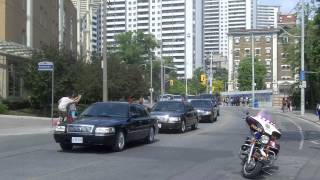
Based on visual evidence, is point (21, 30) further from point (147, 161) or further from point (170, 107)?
point (147, 161)

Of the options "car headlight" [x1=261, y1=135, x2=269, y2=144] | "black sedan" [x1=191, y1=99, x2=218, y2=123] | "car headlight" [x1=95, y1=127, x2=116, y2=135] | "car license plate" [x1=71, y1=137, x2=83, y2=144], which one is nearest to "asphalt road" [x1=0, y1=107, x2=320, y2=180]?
"car license plate" [x1=71, y1=137, x2=83, y2=144]

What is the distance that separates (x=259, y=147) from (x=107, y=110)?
268 inches

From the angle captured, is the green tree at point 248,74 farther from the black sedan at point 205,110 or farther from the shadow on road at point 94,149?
the shadow on road at point 94,149

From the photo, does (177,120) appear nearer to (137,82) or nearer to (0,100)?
(0,100)

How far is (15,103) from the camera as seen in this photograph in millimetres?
40938

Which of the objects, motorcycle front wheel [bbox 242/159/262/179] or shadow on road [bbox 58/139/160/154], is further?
shadow on road [bbox 58/139/160/154]

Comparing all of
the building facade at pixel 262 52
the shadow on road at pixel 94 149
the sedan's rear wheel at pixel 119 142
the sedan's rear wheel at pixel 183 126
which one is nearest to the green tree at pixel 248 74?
the building facade at pixel 262 52

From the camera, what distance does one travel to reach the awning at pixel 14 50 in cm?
4070

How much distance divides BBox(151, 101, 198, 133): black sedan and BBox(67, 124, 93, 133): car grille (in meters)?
9.49

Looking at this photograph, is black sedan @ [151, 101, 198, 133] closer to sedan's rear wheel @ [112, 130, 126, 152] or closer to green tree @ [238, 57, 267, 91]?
sedan's rear wheel @ [112, 130, 126, 152]

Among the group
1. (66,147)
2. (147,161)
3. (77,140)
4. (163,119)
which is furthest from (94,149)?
(163,119)

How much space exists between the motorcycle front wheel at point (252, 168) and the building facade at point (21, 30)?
2979 cm

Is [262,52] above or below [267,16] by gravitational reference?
below

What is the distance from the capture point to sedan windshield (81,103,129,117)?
17.8 meters
